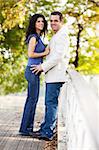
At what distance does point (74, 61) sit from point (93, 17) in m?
2.00

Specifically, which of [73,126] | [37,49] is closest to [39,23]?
[37,49]

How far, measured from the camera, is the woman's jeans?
5.63 m

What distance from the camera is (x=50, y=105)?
541 centimetres

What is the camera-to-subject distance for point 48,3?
19750 mm

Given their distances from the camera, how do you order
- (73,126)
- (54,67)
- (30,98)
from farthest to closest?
(30,98) → (54,67) → (73,126)

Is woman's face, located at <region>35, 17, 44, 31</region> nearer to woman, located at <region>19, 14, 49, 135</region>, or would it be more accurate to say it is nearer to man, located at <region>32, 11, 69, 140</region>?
woman, located at <region>19, 14, 49, 135</region>

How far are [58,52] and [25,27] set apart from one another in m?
16.8

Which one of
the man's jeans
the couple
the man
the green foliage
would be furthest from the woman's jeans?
the green foliage

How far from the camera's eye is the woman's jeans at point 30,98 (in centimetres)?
563

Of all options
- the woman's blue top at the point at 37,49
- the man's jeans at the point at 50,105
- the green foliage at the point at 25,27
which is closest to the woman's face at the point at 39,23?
the woman's blue top at the point at 37,49

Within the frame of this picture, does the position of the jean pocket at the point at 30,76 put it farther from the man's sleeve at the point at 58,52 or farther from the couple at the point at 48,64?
the man's sleeve at the point at 58,52

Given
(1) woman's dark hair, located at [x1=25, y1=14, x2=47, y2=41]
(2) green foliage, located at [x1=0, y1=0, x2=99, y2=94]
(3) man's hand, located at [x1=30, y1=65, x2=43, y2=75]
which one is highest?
(2) green foliage, located at [x1=0, y1=0, x2=99, y2=94]

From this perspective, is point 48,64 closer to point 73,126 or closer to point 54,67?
point 54,67

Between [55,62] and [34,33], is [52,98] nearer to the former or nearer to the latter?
[55,62]
